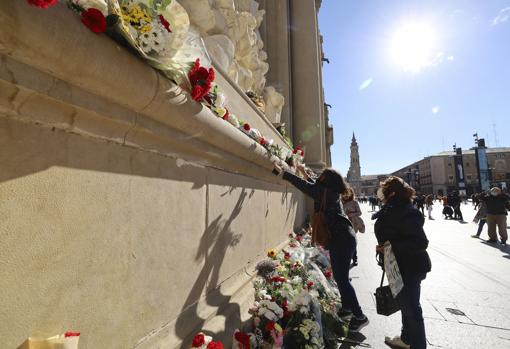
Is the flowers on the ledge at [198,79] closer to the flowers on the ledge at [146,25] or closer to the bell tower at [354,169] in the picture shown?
the flowers on the ledge at [146,25]

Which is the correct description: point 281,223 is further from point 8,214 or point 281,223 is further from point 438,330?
point 8,214

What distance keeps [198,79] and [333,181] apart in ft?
7.45

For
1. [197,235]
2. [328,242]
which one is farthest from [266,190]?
[197,235]

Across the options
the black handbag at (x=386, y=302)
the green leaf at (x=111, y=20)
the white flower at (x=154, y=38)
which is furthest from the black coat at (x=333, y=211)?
the green leaf at (x=111, y=20)

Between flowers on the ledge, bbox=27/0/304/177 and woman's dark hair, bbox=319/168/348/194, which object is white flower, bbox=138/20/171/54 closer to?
flowers on the ledge, bbox=27/0/304/177

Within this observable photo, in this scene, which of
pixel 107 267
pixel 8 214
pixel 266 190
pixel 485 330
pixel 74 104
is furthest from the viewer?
pixel 266 190

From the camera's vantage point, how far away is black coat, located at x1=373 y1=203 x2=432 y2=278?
2.79 meters

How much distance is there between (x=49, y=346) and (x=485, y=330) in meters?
4.15

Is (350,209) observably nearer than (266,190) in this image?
No

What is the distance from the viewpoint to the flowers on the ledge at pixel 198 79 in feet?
5.76

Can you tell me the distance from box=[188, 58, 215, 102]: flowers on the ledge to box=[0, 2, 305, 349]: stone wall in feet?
0.27

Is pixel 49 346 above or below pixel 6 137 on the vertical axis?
below

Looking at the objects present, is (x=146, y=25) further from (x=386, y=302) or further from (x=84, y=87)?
(x=386, y=302)

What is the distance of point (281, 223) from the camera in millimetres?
5422
